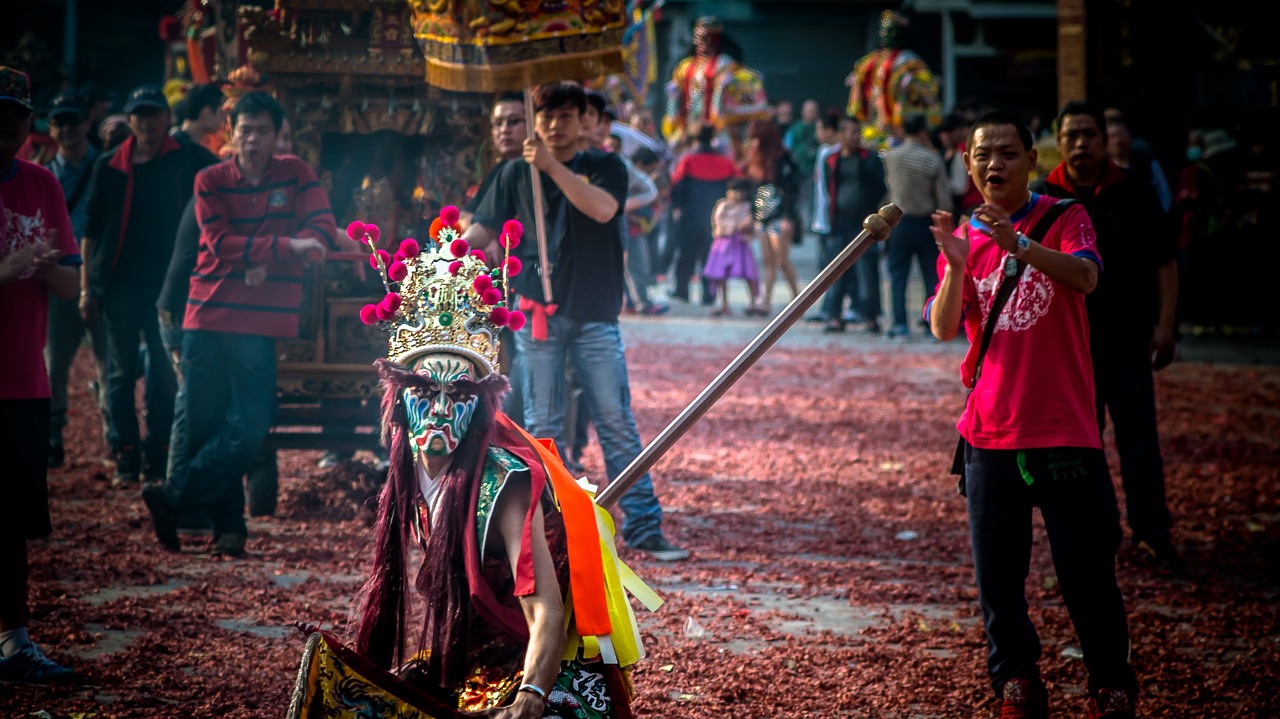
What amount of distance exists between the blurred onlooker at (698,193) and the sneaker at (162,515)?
36.0ft

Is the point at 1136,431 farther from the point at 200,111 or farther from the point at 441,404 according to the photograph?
the point at 200,111

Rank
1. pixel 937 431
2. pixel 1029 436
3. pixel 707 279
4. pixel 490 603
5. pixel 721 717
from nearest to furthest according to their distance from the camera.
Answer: pixel 490 603, pixel 1029 436, pixel 721 717, pixel 937 431, pixel 707 279

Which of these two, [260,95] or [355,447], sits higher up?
[260,95]

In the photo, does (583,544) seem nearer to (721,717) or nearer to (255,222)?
(721,717)

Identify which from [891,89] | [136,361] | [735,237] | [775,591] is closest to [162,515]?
[136,361]

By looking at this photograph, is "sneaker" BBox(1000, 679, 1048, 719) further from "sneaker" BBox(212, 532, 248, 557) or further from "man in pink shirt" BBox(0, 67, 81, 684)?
"sneaker" BBox(212, 532, 248, 557)

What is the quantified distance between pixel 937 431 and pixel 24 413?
22.7 feet

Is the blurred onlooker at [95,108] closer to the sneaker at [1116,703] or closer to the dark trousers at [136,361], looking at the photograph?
the dark trousers at [136,361]

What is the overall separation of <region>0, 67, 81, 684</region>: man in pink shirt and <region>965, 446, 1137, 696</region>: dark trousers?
312cm

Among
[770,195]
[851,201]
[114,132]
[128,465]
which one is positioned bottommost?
[128,465]

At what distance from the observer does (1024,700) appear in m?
4.46

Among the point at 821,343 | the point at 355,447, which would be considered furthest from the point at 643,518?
the point at 821,343

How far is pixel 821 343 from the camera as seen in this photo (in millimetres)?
14789

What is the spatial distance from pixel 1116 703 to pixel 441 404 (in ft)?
7.64
